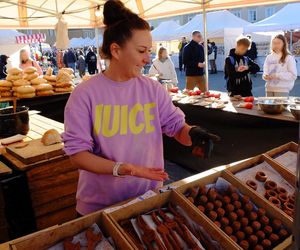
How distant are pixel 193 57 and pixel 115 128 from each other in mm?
5196

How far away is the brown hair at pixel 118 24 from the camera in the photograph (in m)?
1.37

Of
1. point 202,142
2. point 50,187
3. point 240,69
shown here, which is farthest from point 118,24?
point 240,69

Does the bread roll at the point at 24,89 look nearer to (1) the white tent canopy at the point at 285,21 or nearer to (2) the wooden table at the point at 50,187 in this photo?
(2) the wooden table at the point at 50,187

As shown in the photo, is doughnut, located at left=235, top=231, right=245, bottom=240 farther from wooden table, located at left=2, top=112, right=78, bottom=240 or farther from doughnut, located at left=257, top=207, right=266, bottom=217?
wooden table, located at left=2, top=112, right=78, bottom=240

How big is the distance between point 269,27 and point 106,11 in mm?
9240

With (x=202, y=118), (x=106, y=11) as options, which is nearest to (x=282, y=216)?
(x=106, y=11)

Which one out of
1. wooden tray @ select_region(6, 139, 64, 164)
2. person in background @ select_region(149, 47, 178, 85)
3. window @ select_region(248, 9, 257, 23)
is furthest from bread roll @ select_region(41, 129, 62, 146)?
window @ select_region(248, 9, 257, 23)

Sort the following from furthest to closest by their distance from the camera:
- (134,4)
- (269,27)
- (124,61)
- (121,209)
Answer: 1. (269,27)
2. (134,4)
3. (124,61)
4. (121,209)

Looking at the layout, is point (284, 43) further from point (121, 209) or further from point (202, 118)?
point (121, 209)

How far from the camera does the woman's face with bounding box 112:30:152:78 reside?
4.50 feet

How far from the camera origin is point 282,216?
1308mm

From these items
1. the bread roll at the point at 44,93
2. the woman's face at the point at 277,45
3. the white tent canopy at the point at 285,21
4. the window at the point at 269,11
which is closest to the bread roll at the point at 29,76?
the bread roll at the point at 44,93

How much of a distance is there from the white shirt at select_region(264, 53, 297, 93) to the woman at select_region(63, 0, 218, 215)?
147 inches

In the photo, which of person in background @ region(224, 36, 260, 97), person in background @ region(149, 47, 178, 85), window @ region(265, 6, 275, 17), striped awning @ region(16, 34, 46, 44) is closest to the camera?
person in background @ region(224, 36, 260, 97)
